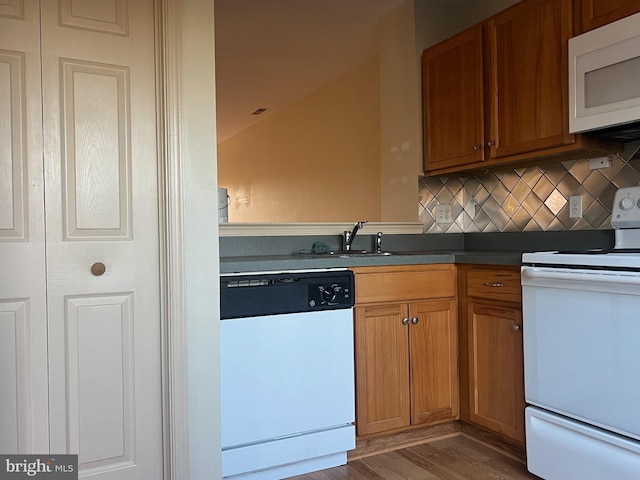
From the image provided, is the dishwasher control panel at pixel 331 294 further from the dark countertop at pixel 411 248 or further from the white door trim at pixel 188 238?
the white door trim at pixel 188 238

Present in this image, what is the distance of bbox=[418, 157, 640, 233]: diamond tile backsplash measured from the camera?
2.37 m

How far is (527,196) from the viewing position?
274 cm

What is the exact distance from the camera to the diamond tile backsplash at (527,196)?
237 cm

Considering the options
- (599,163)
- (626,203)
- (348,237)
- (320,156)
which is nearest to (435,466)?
(348,237)

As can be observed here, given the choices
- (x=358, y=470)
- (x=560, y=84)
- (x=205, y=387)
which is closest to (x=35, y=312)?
(x=205, y=387)

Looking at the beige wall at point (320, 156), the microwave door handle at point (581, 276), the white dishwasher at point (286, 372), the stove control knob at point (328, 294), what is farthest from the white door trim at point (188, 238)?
the beige wall at point (320, 156)

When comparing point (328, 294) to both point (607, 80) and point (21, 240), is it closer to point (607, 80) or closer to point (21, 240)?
point (21, 240)

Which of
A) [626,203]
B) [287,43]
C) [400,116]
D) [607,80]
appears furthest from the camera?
[287,43]

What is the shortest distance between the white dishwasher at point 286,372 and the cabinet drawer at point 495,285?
0.62 metres

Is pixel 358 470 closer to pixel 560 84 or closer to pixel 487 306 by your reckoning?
pixel 487 306

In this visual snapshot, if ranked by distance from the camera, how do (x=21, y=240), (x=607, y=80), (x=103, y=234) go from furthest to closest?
(x=607, y=80) < (x=103, y=234) < (x=21, y=240)

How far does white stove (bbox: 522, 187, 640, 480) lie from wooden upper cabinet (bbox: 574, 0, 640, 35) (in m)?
0.69

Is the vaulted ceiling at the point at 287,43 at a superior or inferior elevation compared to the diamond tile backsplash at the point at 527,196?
superior

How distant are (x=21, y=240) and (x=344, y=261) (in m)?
1.22
